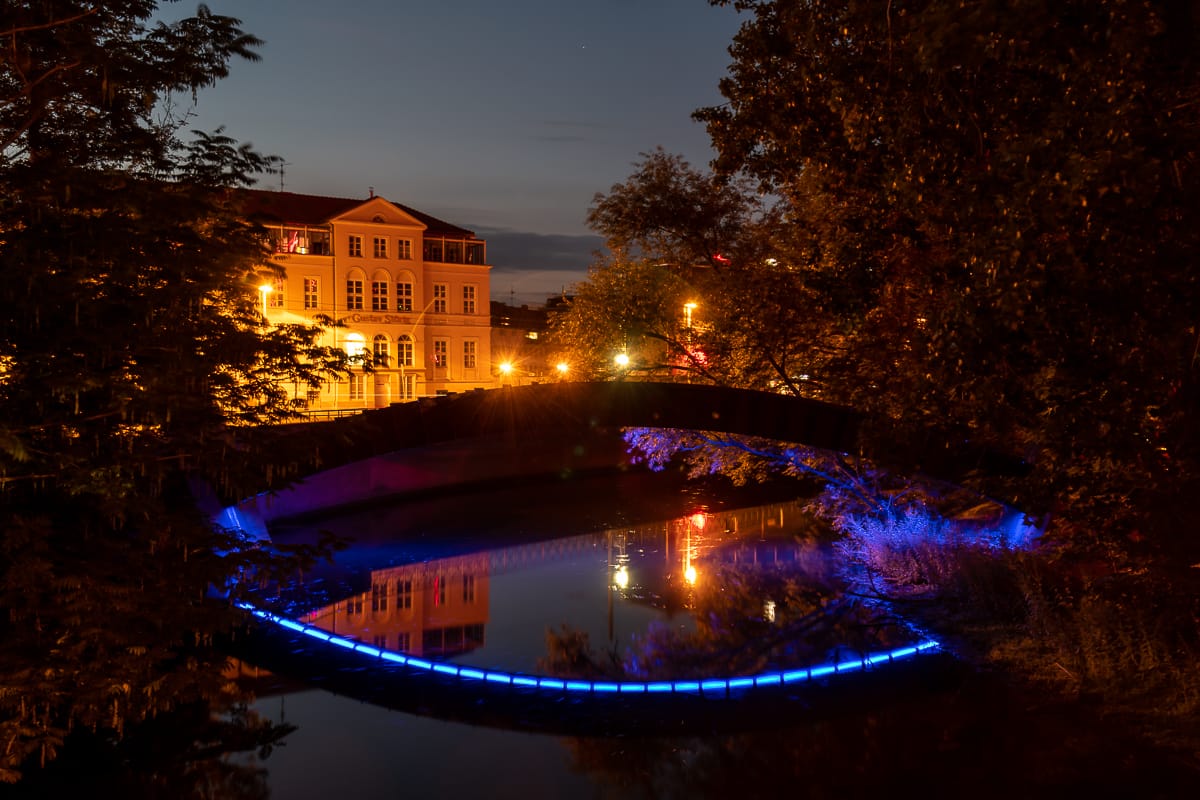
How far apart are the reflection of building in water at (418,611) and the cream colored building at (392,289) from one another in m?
30.9

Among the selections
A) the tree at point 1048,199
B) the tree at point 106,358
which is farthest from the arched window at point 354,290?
the tree at point 1048,199

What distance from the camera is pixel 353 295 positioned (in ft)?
187

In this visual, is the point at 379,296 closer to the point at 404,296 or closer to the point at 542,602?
the point at 404,296

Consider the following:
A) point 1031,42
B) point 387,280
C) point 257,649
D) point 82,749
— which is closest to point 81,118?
point 82,749

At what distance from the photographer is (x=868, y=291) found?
13891mm

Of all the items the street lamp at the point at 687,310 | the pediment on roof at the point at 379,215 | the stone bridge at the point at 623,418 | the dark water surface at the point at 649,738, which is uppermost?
the pediment on roof at the point at 379,215

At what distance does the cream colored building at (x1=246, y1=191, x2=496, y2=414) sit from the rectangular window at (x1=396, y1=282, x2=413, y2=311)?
6 cm

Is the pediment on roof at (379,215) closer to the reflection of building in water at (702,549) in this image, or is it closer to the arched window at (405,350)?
the arched window at (405,350)

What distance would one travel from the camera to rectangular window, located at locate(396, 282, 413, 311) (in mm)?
58719

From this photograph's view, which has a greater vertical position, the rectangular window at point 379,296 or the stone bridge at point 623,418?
the rectangular window at point 379,296

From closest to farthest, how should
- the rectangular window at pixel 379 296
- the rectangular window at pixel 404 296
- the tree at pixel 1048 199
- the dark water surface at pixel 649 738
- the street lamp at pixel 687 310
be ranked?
the tree at pixel 1048 199 < the dark water surface at pixel 649 738 < the street lamp at pixel 687 310 < the rectangular window at pixel 379 296 < the rectangular window at pixel 404 296

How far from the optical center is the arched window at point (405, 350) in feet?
193

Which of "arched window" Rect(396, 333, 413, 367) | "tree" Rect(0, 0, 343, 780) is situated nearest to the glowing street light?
"tree" Rect(0, 0, 343, 780)

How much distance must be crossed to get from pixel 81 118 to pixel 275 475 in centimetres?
606
